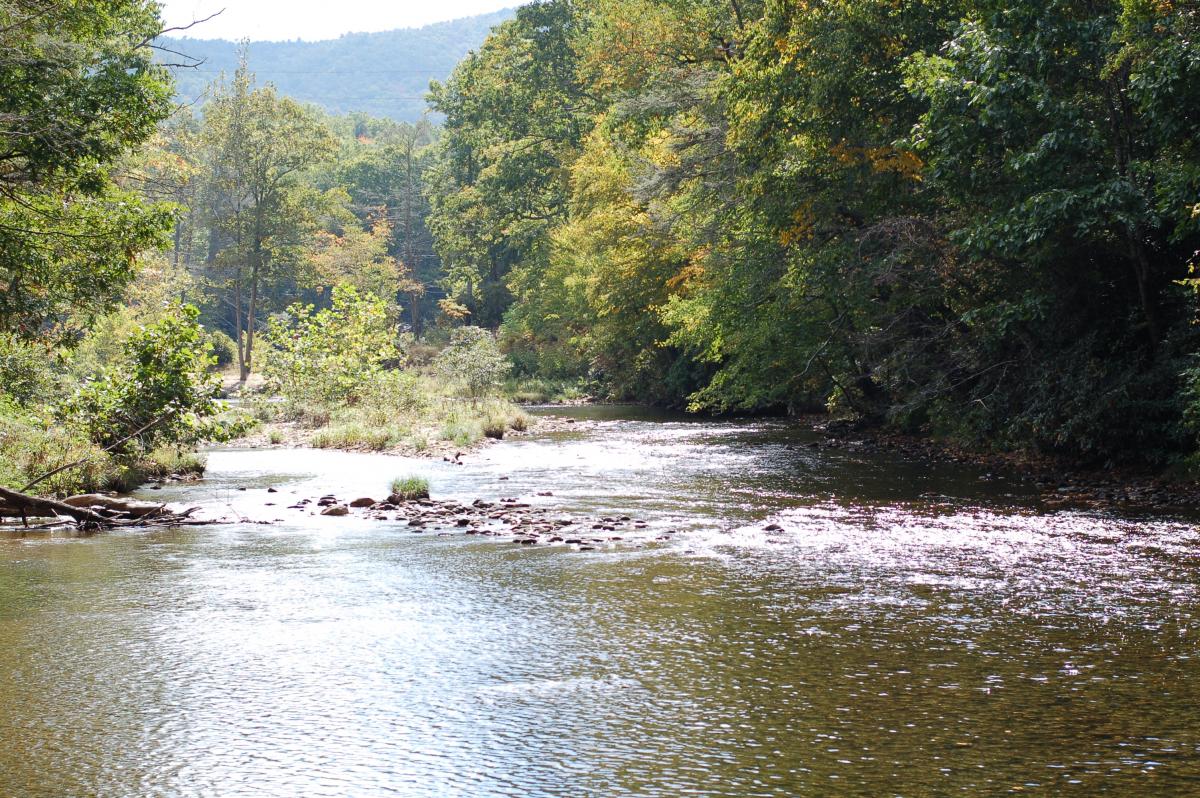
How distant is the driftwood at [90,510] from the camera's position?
41.4ft

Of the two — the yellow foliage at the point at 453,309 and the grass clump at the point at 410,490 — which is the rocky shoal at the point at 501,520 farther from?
the yellow foliage at the point at 453,309

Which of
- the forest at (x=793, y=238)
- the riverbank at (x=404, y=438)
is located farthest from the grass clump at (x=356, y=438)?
the forest at (x=793, y=238)

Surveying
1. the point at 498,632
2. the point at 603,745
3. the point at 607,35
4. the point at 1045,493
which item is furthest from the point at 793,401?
the point at 603,745

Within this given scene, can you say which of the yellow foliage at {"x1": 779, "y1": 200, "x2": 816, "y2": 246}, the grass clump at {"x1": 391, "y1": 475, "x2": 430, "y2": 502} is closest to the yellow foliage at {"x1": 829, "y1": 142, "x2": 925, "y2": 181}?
the yellow foliage at {"x1": 779, "y1": 200, "x2": 816, "y2": 246}

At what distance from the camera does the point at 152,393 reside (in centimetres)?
1753

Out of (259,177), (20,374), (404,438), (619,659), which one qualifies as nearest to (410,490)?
(619,659)

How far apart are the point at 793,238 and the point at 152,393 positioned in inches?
510

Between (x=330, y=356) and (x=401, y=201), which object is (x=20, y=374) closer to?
(x=330, y=356)

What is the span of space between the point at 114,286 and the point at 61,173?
200 centimetres

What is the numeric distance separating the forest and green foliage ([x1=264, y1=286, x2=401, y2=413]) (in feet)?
0.33

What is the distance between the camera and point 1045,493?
46.6 ft

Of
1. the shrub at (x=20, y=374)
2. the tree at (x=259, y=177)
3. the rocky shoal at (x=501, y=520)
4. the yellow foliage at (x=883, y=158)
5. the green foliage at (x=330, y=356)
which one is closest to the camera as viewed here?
the rocky shoal at (x=501, y=520)

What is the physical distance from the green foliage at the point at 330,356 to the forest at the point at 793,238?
0.10 m

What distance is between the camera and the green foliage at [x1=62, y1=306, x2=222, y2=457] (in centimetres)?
1695
